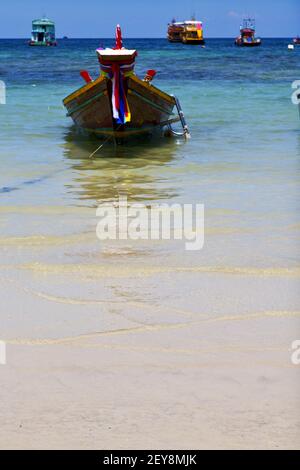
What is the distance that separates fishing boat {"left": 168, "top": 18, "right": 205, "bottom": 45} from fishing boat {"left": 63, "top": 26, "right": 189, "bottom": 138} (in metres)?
95.9

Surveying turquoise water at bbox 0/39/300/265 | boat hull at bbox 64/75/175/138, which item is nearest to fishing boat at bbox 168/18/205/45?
turquoise water at bbox 0/39/300/265

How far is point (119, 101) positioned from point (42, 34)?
352ft

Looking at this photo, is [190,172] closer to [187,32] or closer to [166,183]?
[166,183]

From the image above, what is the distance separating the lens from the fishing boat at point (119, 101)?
515 inches

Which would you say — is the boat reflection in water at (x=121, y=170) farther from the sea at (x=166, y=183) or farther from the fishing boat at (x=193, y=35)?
the fishing boat at (x=193, y=35)

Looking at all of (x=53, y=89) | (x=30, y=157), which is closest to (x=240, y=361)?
(x=30, y=157)

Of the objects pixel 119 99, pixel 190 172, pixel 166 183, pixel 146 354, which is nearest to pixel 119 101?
pixel 119 99

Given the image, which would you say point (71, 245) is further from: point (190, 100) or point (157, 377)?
point (190, 100)

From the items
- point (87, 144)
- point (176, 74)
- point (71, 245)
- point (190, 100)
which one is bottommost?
point (71, 245)

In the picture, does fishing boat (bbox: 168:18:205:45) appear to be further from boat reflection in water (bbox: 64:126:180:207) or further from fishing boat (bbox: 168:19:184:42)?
boat reflection in water (bbox: 64:126:180:207)

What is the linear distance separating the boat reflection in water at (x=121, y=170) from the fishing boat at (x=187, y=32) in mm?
96270

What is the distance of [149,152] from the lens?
44.5ft

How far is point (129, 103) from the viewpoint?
13.7 meters

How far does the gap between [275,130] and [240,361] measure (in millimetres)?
12885
